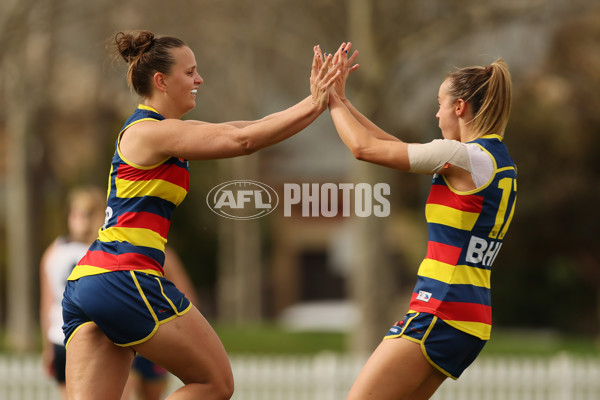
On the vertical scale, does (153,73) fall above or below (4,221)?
above

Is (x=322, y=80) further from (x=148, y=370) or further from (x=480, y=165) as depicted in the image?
(x=148, y=370)

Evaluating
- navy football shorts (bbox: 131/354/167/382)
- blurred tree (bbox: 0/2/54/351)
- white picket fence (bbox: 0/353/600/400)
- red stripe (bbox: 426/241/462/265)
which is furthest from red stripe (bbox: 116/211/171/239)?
blurred tree (bbox: 0/2/54/351)

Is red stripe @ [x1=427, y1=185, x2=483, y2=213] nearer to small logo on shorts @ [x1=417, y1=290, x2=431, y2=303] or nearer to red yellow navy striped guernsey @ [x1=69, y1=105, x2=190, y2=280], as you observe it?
small logo on shorts @ [x1=417, y1=290, x2=431, y2=303]

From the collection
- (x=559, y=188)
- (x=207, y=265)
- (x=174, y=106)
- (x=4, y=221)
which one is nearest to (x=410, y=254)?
(x=207, y=265)

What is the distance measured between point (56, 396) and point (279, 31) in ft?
18.8

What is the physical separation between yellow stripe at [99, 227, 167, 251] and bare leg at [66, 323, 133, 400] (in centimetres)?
39

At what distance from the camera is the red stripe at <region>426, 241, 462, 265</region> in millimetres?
3723

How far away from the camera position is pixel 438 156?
3660 millimetres

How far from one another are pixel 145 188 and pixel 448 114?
4.47 feet

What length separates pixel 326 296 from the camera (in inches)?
1463

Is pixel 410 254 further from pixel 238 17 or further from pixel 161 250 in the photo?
pixel 161 250

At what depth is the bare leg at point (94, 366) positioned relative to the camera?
3693mm

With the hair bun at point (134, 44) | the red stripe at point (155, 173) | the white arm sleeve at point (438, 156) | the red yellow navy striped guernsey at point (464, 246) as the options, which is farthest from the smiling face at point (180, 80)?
the red yellow navy striped guernsey at point (464, 246)

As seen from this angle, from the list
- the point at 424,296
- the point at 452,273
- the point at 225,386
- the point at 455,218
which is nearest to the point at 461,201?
the point at 455,218
